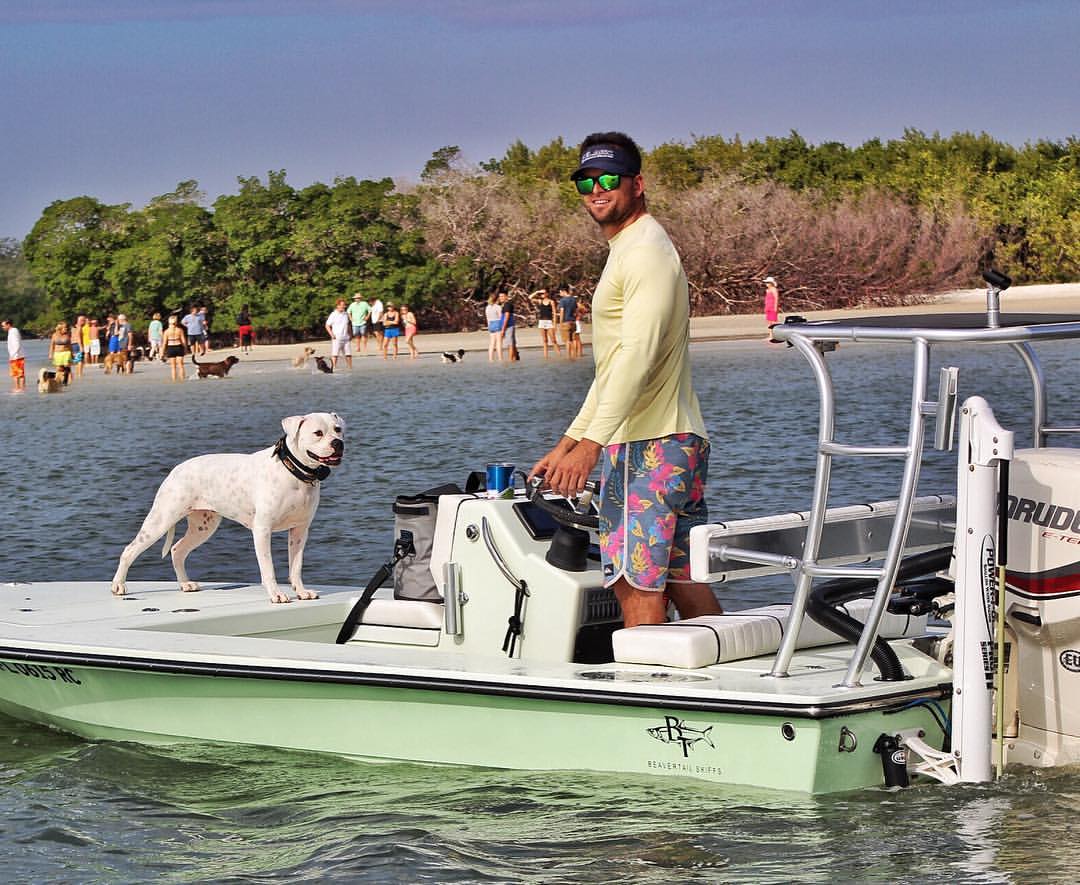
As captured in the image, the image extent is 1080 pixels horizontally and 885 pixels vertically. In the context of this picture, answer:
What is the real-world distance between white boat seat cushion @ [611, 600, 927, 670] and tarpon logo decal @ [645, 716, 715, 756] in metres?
0.23

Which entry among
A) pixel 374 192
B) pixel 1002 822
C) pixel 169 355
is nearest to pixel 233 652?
pixel 1002 822

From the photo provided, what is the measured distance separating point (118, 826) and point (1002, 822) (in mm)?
3118

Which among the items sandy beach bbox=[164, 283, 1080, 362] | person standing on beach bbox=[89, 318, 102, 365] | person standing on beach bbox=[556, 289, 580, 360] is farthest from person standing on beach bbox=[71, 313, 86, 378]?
person standing on beach bbox=[556, 289, 580, 360]

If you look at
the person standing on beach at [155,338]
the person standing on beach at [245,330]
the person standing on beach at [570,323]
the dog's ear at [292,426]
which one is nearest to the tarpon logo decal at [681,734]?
the dog's ear at [292,426]

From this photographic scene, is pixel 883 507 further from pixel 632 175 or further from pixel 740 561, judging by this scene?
pixel 632 175

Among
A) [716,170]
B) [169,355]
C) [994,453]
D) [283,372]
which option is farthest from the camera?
[716,170]

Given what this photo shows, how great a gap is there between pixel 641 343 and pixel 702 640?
107cm

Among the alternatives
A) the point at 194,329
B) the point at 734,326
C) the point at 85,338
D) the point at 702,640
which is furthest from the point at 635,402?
the point at 734,326

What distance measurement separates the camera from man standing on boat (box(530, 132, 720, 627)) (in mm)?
5477

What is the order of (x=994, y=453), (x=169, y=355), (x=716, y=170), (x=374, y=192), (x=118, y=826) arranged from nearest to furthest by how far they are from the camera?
(x=994, y=453)
(x=118, y=826)
(x=169, y=355)
(x=374, y=192)
(x=716, y=170)

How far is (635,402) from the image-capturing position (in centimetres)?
552

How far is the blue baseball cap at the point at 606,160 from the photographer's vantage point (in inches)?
220

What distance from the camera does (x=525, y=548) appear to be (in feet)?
20.9

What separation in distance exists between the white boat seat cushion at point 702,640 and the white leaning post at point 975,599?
22.6 inches
